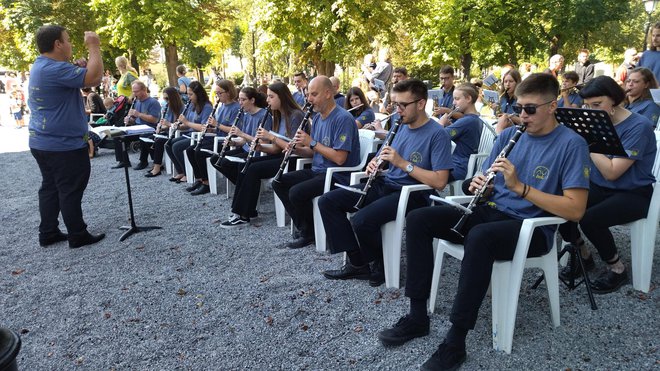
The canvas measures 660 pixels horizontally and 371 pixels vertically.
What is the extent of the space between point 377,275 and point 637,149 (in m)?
1.94

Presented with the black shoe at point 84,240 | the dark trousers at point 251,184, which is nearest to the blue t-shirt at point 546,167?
the dark trousers at point 251,184

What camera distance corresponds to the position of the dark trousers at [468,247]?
244 centimetres

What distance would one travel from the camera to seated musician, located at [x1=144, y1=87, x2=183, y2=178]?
293 inches

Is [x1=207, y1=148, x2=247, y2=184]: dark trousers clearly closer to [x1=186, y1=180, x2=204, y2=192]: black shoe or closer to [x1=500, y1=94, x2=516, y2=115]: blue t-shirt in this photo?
[x1=186, y1=180, x2=204, y2=192]: black shoe

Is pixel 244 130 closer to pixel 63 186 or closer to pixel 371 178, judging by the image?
pixel 63 186

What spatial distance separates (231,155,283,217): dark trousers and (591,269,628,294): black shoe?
10.2 feet

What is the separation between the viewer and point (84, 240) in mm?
4613

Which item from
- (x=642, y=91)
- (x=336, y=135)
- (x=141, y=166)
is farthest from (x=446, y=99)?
(x=141, y=166)

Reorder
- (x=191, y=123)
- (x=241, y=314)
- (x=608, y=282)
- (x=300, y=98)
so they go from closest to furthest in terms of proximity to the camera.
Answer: (x=241, y=314), (x=608, y=282), (x=191, y=123), (x=300, y=98)

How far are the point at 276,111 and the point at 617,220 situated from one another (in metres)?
3.47

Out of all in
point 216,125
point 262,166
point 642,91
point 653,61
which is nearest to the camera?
point 642,91

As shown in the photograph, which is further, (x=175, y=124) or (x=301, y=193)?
(x=175, y=124)

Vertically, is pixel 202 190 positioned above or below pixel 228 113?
below

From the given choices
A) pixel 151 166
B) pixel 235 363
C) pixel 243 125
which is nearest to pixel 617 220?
pixel 235 363
